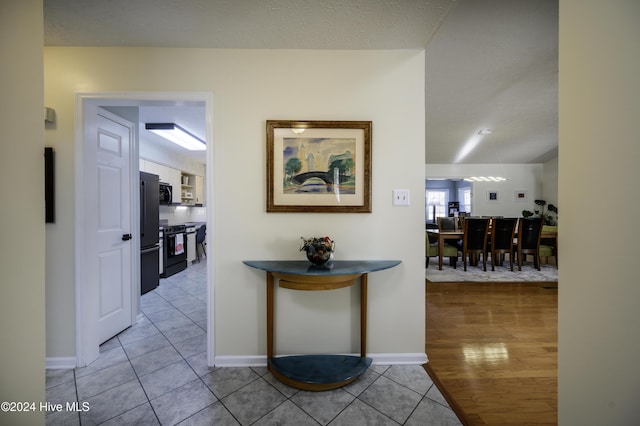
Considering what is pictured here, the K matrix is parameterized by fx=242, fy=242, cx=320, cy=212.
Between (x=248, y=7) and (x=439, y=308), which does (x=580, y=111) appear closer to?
(x=248, y=7)

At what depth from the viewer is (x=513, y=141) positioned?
582cm

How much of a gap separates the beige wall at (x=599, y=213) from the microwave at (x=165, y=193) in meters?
5.34

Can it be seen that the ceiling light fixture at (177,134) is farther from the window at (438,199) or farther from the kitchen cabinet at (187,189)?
the window at (438,199)

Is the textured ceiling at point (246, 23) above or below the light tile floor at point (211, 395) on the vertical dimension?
above

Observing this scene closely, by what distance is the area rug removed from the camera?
4.11 metres

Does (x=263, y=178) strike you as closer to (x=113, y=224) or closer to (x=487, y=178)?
(x=113, y=224)

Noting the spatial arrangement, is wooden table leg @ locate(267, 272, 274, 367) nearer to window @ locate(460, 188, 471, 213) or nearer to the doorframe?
the doorframe

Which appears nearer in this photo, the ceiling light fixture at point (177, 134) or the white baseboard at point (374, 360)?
the white baseboard at point (374, 360)

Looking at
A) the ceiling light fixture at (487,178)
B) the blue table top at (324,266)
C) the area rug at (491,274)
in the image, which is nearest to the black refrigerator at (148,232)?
the blue table top at (324,266)

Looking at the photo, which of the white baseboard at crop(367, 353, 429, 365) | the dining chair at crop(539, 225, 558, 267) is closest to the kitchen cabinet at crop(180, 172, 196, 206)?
the white baseboard at crop(367, 353, 429, 365)

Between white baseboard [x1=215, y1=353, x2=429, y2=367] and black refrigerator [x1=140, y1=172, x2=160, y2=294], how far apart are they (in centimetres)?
230

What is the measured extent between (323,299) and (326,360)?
433mm

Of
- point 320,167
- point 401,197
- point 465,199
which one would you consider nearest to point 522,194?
point 465,199

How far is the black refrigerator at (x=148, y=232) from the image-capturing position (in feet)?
10.9
